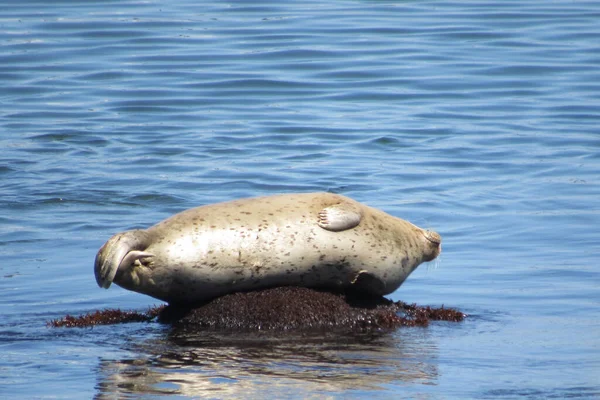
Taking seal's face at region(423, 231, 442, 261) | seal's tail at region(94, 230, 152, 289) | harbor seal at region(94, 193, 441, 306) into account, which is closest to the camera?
seal's tail at region(94, 230, 152, 289)

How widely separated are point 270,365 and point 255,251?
→ 0.96 metres

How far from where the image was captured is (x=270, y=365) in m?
6.30

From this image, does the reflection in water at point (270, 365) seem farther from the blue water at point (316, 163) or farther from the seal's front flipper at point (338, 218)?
the seal's front flipper at point (338, 218)

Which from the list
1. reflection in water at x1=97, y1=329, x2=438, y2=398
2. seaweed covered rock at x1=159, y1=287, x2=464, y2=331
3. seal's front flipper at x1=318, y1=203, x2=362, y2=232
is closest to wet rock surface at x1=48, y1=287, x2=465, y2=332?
seaweed covered rock at x1=159, y1=287, x2=464, y2=331

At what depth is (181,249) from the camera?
695 cm

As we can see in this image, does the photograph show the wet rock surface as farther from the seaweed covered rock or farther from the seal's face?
the seal's face

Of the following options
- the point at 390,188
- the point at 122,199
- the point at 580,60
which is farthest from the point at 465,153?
the point at 580,60

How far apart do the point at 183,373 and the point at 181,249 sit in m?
1.02

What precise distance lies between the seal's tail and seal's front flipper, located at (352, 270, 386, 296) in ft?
4.36

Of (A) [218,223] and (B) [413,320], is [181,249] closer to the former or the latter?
(A) [218,223]

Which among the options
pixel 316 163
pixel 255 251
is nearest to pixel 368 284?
pixel 255 251

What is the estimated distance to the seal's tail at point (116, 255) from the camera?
6703 mm

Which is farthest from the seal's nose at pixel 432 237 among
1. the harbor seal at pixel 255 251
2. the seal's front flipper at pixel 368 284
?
the seal's front flipper at pixel 368 284

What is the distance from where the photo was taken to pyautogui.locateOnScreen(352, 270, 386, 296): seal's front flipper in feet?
24.1
